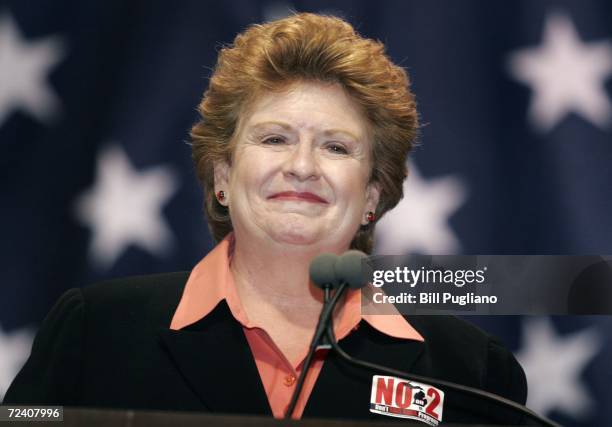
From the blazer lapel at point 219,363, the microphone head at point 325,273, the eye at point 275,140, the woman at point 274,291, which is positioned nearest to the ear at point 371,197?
the woman at point 274,291

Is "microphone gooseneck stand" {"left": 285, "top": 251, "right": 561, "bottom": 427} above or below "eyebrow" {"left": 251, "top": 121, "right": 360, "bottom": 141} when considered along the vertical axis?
below

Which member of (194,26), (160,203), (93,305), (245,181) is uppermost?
(194,26)

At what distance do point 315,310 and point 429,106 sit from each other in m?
0.69

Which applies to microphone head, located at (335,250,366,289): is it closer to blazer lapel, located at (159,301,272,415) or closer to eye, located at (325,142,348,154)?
blazer lapel, located at (159,301,272,415)

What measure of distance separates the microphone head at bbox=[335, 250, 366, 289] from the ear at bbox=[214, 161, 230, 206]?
0.75 meters

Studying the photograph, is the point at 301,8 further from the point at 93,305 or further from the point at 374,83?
the point at 93,305

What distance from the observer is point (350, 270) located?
1382 millimetres

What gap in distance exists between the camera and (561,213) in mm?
2314

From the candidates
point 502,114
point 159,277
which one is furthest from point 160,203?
point 502,114

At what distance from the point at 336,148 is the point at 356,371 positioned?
0.49 m

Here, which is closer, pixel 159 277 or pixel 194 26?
pixel 159 277

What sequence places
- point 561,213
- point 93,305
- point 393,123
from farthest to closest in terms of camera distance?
1. point 561,213
2. point 393,123
3. point 93,305

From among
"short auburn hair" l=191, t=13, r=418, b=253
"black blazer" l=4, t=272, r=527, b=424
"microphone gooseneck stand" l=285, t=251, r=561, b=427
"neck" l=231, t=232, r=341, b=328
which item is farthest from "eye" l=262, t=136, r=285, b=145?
"microphone gooseneck stand" l=285, t=251, r=561, b=427

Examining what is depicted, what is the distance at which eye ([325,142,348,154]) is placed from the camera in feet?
6.48
